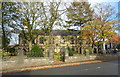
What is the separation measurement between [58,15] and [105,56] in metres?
11.2

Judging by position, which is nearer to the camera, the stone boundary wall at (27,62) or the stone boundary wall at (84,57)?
the stone boundary wall at (27,62)

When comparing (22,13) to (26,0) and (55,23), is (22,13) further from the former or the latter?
(55,23)

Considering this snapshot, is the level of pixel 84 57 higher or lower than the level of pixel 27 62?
lower

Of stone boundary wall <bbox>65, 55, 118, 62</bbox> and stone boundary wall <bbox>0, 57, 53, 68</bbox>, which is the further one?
stone boundary wall <bbox>65, 55, 118, 62</bbox>

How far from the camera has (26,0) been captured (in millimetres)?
15023

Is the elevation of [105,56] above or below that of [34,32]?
below

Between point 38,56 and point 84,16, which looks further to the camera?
point 84,16

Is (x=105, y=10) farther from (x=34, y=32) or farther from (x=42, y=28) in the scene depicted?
(x=34, y=32)

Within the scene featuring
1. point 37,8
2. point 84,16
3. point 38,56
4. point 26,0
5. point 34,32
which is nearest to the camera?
point 38,56

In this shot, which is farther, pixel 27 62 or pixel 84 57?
pixel 84 57

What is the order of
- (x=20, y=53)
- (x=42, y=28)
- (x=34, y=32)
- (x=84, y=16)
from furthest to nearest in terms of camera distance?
(x=84, y=16)
(x=34, y=32)
(x=42, y=28)
(x=20, y=53)

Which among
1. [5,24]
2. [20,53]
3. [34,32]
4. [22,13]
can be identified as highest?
[22,13]

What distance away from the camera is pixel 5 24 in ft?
53.9

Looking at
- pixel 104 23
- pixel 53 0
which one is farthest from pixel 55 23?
pixel 104 23
